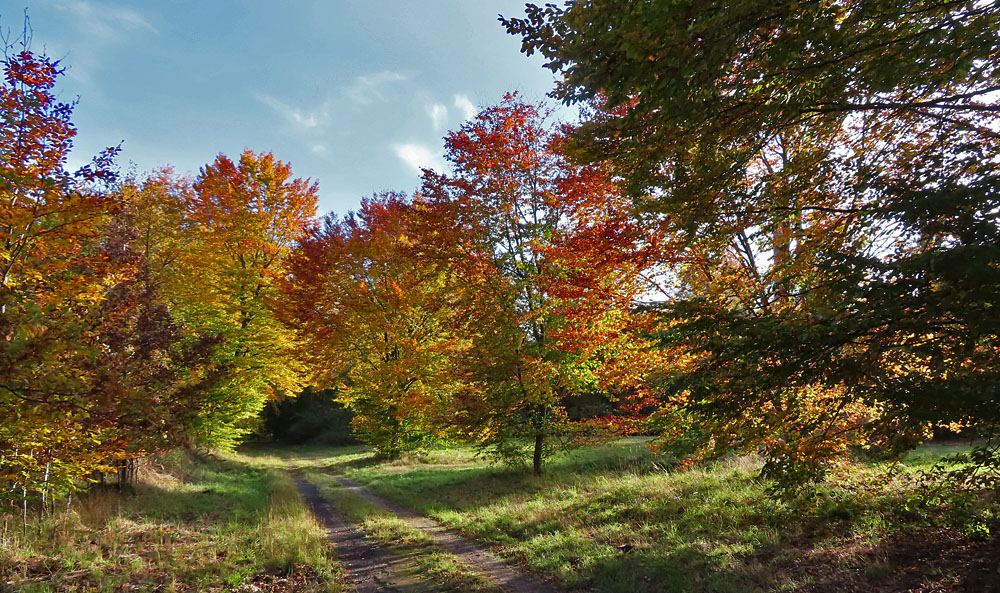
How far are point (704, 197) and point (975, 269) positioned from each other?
2.53 meters

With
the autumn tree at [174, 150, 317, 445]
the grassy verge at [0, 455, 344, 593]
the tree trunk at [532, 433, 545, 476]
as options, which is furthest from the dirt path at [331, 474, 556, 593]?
the autumn tree at [174, 150, 317, 445]

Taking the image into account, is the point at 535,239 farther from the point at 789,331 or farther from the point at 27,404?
the point at 27,404

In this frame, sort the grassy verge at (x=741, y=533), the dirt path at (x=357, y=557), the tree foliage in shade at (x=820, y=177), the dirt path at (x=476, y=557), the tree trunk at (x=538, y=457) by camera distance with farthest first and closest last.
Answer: the tree trunk at (x=538, y=457), the dirt path at (x=357, y=557), the dirt path at (x=476, y=557), the grassy verge at (x=741, y=533), the tree foliage in shade at (x=820, y=177)

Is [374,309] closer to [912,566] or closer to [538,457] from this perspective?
[538,457]

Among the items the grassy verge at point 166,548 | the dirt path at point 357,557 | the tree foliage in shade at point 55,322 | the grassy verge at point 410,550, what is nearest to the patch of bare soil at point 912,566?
the grassy verge at point 410,550

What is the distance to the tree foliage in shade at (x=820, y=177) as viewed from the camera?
3766 millimetres

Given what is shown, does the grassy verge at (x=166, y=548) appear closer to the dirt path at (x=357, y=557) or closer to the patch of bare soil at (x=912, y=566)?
the dirt path at (x=357, y=557)

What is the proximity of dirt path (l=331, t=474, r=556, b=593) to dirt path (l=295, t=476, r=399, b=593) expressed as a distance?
1237mm

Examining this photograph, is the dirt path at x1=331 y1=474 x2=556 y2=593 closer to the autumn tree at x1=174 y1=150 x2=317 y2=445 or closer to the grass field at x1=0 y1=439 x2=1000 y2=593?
the grass field at x1=0 y1=439 x2=1000 y2=593

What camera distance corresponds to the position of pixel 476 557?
7809 mm

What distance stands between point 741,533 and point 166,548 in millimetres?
10093

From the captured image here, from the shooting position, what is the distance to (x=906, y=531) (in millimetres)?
5805

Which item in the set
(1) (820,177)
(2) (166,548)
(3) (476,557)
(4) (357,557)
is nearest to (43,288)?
(2) (166,548)

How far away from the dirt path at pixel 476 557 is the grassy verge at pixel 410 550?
0.19 meters
